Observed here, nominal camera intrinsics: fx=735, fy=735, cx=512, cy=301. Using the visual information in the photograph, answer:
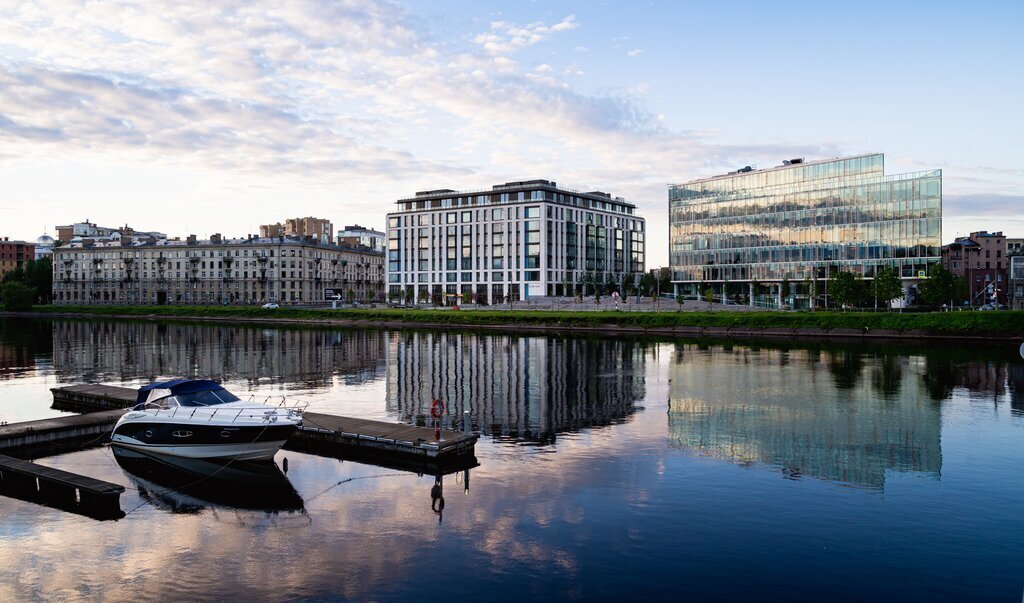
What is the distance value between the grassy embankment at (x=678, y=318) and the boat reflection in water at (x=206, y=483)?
9384 cm

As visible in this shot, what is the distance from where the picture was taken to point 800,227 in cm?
15562

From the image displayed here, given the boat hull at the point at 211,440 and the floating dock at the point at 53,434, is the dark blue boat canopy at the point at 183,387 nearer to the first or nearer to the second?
the boat hull at the point at 211,440

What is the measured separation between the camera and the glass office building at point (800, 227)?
142m

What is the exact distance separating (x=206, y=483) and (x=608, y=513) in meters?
16.1

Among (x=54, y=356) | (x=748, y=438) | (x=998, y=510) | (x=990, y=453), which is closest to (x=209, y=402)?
(x=748, y=438)

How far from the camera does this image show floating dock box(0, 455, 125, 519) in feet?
83.4

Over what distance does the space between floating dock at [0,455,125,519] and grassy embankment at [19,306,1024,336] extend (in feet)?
326

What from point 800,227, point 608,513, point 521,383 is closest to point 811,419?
point 608,513

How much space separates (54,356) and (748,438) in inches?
3017

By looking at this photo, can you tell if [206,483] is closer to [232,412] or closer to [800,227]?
[232,412]

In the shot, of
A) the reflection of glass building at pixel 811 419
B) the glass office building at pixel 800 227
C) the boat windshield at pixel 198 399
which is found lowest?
the reflection of glass building at pixel 811 419

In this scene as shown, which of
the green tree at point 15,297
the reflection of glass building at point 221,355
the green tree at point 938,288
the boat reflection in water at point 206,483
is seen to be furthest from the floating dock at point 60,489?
the green tree at point 15,297

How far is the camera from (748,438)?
3547 centimetres

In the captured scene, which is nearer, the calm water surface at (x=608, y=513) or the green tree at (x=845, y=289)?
the calm water surface at (x=608, y=513)
